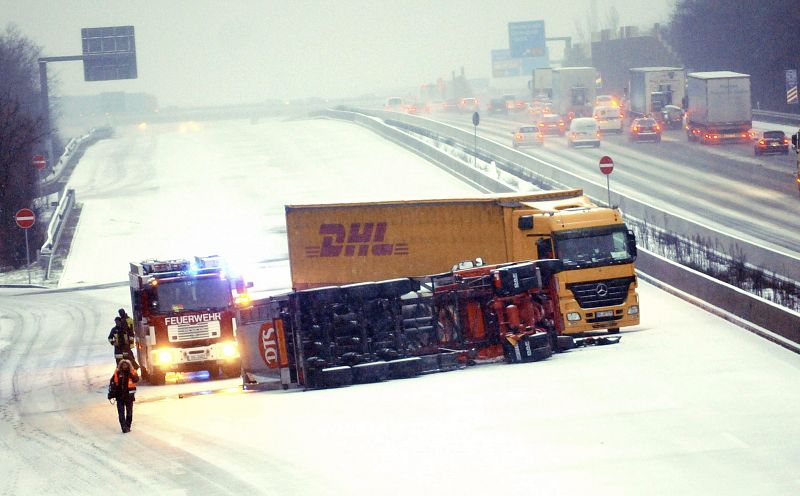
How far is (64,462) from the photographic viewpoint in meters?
16.2

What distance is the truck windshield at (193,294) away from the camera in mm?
24609

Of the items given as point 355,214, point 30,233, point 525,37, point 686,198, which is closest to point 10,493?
point 355,214

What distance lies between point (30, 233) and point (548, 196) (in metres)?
28.8

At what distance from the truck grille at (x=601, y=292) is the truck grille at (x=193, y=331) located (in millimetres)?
7067

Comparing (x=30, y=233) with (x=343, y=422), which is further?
(x=30, y=233)

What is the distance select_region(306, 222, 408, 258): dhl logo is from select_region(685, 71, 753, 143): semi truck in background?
137ft

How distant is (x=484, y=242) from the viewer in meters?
28.5

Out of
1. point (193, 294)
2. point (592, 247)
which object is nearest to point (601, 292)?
point (592, 247)

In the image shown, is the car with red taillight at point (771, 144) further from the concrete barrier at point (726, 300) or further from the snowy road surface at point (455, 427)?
the snowy road surface at point (455, 427)

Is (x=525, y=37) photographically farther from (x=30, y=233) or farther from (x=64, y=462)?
(x=64, y=462)

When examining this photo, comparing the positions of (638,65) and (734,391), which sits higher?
(638,65)

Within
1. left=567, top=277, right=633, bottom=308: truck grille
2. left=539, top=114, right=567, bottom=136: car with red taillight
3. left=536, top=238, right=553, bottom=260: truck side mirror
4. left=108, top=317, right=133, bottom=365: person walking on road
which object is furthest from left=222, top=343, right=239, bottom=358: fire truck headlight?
left=539, top=114, right=567, bottom=136: car with red taillight

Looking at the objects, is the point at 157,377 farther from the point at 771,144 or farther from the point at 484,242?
the point at 771,144

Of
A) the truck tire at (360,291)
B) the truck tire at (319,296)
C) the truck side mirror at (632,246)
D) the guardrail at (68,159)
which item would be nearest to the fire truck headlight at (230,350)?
the truck tire at (319,296)
